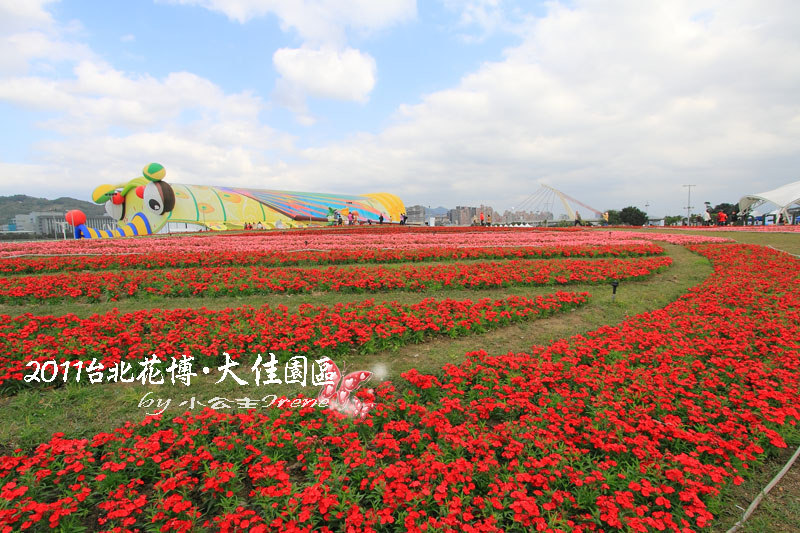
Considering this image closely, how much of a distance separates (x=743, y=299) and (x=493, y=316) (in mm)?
4303

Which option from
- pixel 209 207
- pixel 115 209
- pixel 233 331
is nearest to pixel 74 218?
pixel 115 209

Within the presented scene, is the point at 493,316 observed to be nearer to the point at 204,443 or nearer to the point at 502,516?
the point at 502,516

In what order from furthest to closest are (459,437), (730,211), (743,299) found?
Result: (730,211), (743,299), (459,437)

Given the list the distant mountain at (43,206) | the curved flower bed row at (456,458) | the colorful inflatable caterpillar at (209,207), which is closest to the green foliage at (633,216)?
the colorful inflatable caterpillar at (209,207)

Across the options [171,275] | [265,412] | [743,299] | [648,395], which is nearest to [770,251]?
[743,299]

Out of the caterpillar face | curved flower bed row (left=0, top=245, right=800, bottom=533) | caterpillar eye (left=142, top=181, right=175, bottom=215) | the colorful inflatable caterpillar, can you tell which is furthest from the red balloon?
curved flower bed row (left=0, top=245, right=800, bottom=533)

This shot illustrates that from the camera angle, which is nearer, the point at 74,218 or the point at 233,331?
the point at 233,331

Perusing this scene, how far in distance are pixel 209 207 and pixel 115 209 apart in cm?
1065

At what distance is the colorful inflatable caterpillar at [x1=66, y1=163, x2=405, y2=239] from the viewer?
89.4ft

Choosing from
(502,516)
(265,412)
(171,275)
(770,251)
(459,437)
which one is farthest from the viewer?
(770,251)

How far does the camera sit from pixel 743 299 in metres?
6.57

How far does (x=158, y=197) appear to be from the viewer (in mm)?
27281

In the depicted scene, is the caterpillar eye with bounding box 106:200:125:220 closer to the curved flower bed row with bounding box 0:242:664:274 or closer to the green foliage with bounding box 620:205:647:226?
the curved flower bed row with bounding box 0:242:664:274

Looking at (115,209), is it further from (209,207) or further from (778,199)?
(778,199)
